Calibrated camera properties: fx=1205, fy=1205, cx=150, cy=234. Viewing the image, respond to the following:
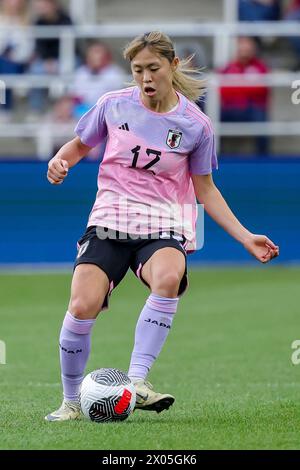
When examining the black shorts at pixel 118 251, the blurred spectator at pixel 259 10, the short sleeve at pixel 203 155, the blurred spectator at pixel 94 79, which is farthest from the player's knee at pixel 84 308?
the blurred spectator at pixel 259 10

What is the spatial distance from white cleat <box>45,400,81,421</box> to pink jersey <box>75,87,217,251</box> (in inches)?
41.2

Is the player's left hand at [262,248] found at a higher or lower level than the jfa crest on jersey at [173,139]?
lower

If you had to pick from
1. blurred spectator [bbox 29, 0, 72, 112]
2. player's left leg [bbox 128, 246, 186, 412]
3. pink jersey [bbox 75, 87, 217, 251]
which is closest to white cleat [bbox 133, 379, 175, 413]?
player's left leg [bbox 128, 246, 186, 412]

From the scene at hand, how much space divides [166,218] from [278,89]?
12.7m

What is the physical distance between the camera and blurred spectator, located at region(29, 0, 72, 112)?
60.3 feet

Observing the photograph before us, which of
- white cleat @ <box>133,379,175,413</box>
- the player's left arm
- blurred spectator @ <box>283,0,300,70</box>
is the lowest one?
white cleat @ <box>133,379,175,413</box>

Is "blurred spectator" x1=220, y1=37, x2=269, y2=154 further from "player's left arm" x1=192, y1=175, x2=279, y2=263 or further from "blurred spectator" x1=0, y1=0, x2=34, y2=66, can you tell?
"player's left arm" x1=192, y1=175, x2=279, y2=263

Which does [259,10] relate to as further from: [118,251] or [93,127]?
[118,251]

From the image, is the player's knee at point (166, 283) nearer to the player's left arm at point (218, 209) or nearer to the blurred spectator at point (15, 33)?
the player's left arm at point (218, 209)

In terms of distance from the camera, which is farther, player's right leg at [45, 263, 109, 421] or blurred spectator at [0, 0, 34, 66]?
blurred spectator at [0, 0, 34, 66]

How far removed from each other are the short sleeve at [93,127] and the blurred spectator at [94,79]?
1046cm

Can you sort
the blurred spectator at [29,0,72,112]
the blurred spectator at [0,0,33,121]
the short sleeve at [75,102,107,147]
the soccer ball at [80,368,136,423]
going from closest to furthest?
the soccer ball at [80,368,136,423] < the short sleeve at [75,102,107,147] < the blurred spectator at [0,0,33,121] < the blurred spectator at [29,0,72,112]

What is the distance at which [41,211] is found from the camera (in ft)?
59.7

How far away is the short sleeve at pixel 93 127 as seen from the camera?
708 centimetres
